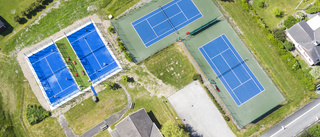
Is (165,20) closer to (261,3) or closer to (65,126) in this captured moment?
(261,3)

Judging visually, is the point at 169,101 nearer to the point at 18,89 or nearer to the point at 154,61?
the point at 154,61

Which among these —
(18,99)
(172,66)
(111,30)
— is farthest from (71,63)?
(172,66)

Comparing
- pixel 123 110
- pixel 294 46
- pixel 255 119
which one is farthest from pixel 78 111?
pixel 294 46

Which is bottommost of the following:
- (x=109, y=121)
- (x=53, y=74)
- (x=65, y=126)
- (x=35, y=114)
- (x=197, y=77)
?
(x=197, y=77)

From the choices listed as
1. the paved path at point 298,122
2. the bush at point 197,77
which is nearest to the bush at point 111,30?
the bush at point 197,77

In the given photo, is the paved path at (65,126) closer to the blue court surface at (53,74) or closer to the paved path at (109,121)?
the paved path at (109,121)

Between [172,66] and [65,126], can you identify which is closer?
[65,126]

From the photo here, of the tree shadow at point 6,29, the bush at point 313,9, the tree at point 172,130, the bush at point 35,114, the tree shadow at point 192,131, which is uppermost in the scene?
the tree shadow at point 6,29
